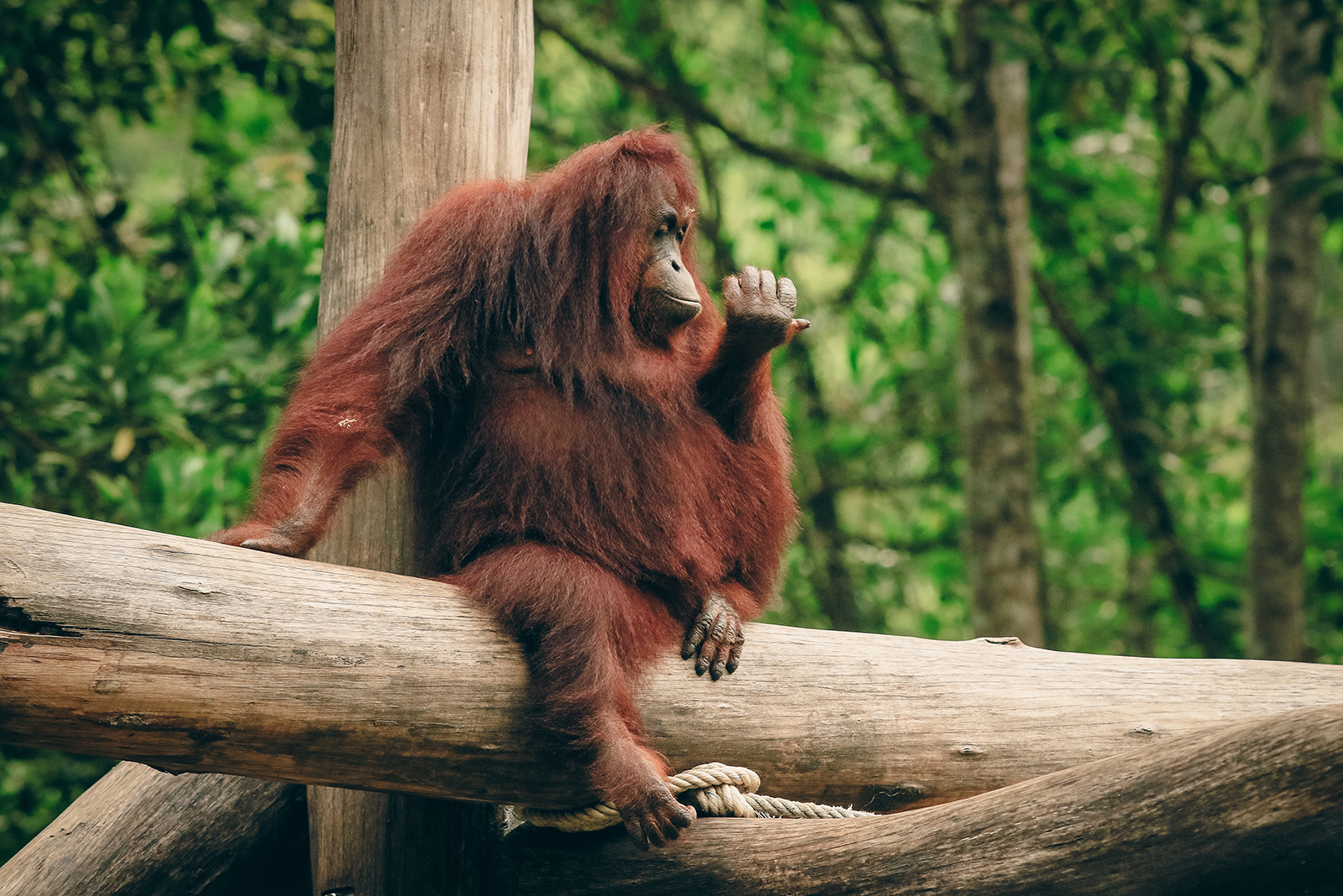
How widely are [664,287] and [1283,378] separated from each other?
3980mm

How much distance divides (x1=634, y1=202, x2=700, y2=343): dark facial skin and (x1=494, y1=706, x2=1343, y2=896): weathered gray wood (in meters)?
1.15

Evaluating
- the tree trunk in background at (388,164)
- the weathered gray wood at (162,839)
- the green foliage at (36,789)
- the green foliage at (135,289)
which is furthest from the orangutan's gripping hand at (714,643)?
the green foliage at (36,789)

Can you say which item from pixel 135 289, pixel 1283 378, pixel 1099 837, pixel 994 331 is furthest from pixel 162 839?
pixel 1283 378

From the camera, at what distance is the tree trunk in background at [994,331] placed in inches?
187

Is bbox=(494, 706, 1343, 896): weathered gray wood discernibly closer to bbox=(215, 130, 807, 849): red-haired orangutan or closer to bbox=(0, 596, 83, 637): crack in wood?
bbox=(215, 130, 807, 849): red-haired orangutan

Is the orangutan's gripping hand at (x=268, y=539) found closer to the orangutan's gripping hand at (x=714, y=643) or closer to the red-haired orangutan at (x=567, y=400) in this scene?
the red-haired orangutan at (x=567, y=400)

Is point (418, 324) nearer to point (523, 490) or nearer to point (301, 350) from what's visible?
point (523, 490)

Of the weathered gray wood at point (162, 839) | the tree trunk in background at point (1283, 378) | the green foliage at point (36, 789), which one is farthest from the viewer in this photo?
the tree trunk in background at point (1283, 378)

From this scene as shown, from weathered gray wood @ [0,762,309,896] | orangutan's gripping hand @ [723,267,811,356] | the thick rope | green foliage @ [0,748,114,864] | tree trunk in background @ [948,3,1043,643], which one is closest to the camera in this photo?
the thick rope

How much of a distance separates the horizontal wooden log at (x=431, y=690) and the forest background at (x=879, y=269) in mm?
1755

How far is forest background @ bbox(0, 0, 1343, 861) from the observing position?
13.2 feet

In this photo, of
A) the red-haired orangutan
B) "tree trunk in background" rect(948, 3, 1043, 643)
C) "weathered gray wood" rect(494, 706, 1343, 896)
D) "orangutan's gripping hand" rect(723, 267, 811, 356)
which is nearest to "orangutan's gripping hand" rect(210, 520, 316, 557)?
the red-haired orangutan

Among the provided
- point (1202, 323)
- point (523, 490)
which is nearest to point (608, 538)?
point (523, 490)

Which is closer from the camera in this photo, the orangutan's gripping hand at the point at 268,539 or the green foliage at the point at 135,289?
the orangutan's gripping hand at the point at 268,539
